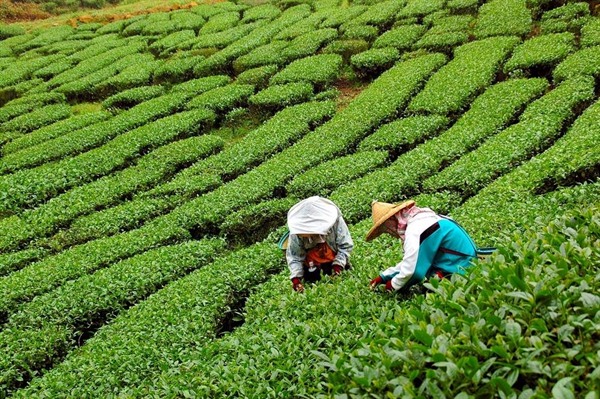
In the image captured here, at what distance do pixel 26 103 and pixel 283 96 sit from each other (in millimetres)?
14996

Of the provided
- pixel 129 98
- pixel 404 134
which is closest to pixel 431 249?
pixel 404 134

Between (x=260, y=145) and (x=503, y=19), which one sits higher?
(x=503, y=19)

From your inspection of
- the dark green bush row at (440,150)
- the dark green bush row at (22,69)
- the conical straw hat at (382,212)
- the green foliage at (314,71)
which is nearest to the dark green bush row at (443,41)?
the green foliage at (314,71)

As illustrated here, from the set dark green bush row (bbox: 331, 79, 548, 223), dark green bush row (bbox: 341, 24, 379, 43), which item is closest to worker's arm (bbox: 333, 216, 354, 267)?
dark green bush row (bbox: 331, 79, 548, 223)

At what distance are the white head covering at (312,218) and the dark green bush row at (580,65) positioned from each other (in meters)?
14.8

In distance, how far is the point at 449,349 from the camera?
3.94 meters

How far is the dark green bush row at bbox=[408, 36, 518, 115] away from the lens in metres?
19.9

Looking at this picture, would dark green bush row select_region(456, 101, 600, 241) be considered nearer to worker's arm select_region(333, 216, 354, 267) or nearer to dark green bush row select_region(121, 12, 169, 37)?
worker's arm select_region(333, 216, 354, 267)

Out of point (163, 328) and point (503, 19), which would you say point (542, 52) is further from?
point (163, 328)

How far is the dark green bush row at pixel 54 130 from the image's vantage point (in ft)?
76.9

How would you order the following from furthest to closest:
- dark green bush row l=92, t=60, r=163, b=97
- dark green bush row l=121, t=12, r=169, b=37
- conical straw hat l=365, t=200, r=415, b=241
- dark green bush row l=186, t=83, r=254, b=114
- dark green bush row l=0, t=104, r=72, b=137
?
dark green bush row l=121, t=12, r=169, b=37 → dark green bush row l=92, t=60, r=163, b=97 → dark green bush row l=0, t=104, r=72, b=137 → dark green bush row l=186, t=83, r=254, b=114 → conical straw hat l=365, t=200, r=415, b=241

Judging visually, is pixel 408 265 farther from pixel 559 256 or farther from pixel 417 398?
pixel 417 398

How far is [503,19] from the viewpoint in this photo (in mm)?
25672

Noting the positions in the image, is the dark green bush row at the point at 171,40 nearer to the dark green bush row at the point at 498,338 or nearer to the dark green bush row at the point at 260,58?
the dark green bush row at the point at 260,58
